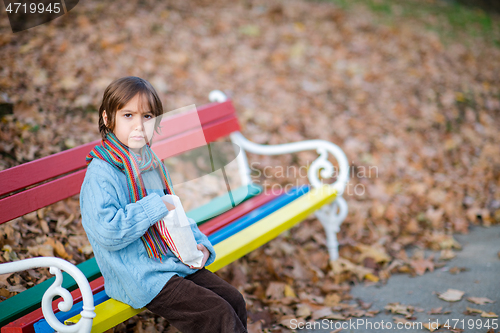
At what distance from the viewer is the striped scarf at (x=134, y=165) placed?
5.65 ft

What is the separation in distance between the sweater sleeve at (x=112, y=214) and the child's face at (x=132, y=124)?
186mm

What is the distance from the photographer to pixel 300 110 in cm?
532

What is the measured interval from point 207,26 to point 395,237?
4280 millimetres

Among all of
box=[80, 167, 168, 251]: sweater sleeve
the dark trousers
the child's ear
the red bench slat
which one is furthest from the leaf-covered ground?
the child's ear

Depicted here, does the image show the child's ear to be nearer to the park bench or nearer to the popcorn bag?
the popcorn bag

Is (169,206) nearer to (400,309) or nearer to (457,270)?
(400,309)

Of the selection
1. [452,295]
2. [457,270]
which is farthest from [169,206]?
[457,270]

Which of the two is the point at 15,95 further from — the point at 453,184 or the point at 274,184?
the point at 453,184

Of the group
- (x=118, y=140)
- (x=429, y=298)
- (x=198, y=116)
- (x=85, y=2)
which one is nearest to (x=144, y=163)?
(x=118, y=140)

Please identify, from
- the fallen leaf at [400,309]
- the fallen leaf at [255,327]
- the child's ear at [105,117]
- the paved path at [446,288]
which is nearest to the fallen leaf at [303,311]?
the paved path at [446,288]

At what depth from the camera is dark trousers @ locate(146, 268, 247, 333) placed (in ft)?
5.72

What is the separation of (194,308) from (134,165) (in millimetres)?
682

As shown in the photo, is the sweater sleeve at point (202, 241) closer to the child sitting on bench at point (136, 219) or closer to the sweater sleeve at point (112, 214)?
the child sitting on bench at point (136, 219)

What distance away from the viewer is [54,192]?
221 centimetres
